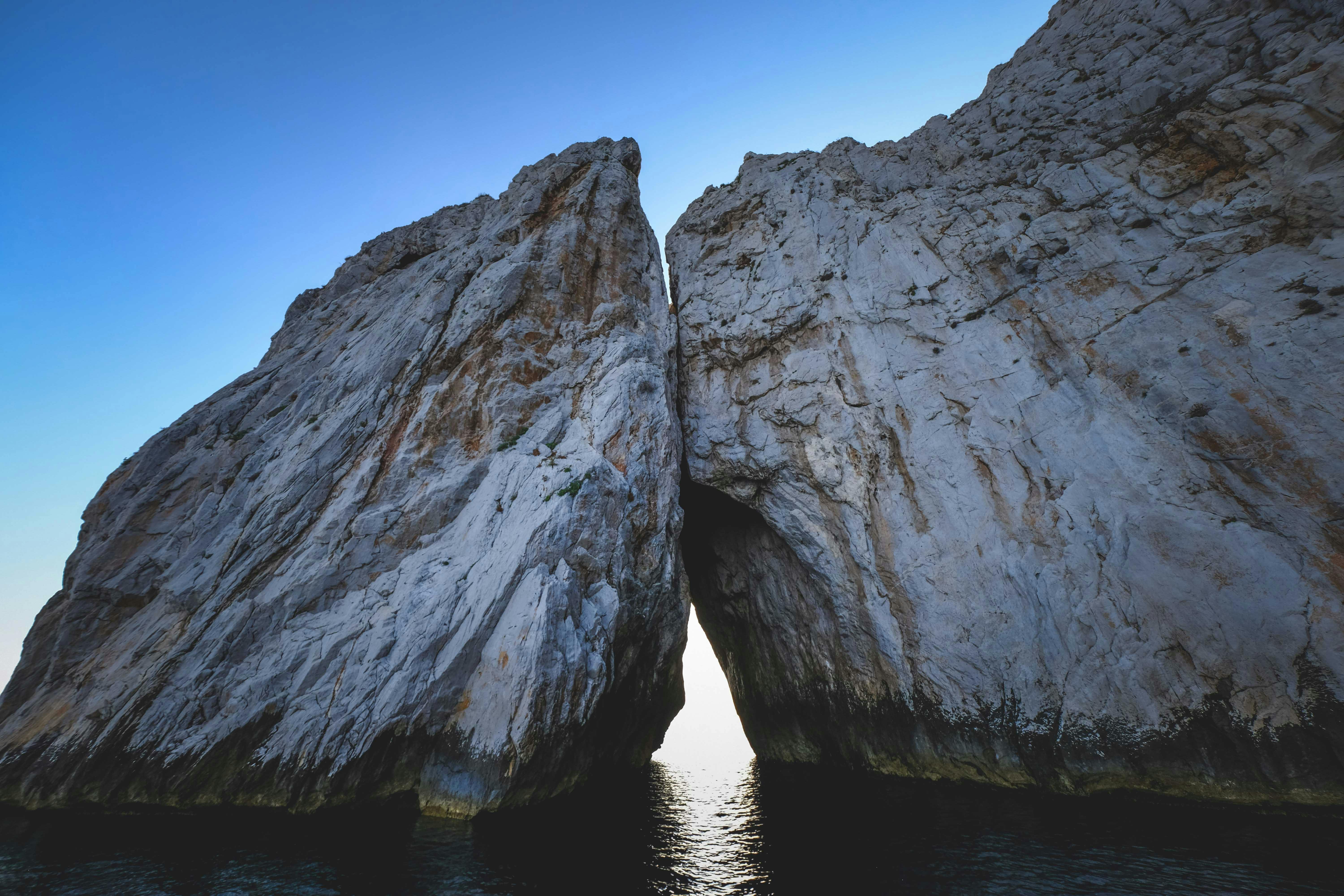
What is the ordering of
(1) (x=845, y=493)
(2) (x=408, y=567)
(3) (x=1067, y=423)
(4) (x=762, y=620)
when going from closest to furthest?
1. (3) (x=1067, y=423)
2. (2) (x=408, y=567)
3. (1) (x=845, y=493)
4. (4) (x=762, y=620)

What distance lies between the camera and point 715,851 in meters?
8.73

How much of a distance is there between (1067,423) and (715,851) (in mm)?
12377

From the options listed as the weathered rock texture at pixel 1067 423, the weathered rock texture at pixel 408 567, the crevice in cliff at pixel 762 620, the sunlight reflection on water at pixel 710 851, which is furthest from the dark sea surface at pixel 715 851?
the crevice in cliff at pixel 762 620

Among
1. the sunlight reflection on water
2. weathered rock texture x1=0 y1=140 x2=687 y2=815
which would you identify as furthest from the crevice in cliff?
the sunlight reflection on water

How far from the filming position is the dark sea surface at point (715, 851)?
672cm

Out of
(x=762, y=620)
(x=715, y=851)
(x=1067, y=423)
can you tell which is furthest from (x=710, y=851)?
(x=1067, y=423)

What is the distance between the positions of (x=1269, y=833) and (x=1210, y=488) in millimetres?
6009

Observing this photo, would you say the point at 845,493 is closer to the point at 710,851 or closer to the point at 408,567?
the point at 710,851

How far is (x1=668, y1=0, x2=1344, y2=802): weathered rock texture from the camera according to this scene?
948cm

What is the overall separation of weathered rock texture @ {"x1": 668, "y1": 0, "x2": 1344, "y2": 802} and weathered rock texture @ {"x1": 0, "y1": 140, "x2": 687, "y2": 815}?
4.61 meters

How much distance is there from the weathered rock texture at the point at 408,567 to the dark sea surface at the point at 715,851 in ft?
4.06

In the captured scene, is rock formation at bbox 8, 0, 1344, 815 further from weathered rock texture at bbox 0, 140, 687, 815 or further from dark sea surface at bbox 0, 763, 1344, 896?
dark sea surface at bbox 0, 763, 1344, 896

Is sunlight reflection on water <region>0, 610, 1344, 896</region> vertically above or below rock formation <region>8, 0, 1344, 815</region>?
below

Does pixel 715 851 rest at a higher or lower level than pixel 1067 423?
lower
